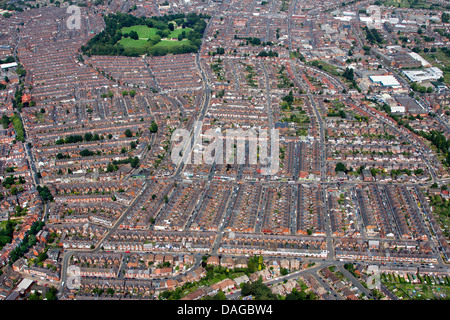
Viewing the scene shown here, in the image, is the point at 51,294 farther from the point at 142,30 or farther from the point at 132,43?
the point at 142,30

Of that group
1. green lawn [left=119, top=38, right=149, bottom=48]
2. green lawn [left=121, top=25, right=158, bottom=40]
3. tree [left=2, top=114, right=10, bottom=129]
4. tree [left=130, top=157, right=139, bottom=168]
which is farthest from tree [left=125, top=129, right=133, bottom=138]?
green lawn [left=121, top=25, right=158, bottom=40]

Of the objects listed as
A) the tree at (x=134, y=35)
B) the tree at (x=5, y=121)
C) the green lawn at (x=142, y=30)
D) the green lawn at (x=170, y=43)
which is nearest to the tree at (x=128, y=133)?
the tree at (x=5, y=121)

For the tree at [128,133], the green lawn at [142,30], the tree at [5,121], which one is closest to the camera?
the tree at [128,133]

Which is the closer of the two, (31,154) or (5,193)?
(5,193)

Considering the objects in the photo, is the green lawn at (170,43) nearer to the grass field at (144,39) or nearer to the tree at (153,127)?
the grass field at (144,39)

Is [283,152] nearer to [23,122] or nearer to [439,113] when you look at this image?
[439,113]

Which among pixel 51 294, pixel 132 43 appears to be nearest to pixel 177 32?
pixel 132 43

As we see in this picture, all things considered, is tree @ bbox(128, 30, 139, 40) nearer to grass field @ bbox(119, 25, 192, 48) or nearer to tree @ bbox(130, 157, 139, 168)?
grass field @ bbox(119, 25, 192, 48)

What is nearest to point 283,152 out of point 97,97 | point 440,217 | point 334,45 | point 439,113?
point 440,217
